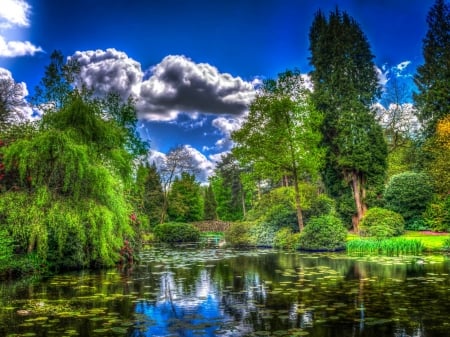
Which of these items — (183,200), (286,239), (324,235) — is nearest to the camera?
(324,235)

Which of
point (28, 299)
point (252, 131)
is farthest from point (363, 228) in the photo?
point (28, 299)

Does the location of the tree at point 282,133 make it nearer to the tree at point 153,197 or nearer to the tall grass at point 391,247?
the tall grass at point 391,247

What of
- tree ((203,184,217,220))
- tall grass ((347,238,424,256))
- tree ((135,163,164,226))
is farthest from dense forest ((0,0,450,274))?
tree ((203,184,217,220))

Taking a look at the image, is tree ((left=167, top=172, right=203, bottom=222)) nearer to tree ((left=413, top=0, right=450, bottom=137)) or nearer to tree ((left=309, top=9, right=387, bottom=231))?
tree ((left=309, top=9, right=387, bottom=231))

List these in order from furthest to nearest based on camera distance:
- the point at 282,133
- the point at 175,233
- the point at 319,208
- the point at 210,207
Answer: the point at 210,207, the point at 175,233, the point at 319,208, the point at 282,133

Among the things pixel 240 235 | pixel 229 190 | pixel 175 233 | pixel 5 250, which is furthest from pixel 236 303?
pixel 229 190

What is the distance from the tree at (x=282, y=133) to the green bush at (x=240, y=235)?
517 centimetres

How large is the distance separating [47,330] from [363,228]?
84.6ft

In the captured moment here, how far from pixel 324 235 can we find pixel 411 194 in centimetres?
895

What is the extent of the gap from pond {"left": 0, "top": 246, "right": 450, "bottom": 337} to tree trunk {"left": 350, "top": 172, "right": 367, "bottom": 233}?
19086 mm

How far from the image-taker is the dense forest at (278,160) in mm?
15750

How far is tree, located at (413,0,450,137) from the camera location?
33.1m

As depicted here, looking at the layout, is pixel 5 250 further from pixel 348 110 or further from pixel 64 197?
pixel 348 110

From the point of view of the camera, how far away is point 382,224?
28.6 meters
